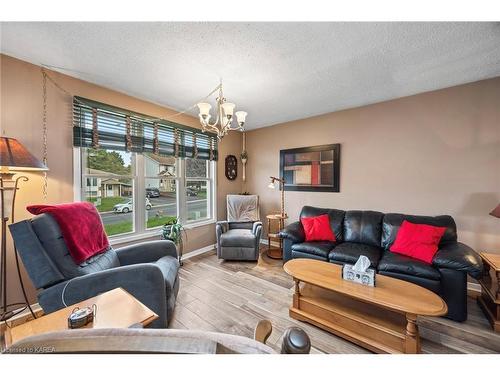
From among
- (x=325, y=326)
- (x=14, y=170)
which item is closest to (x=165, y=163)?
(x=14, y=170)

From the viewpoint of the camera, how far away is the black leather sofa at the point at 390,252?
1764mm

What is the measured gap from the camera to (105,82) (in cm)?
232

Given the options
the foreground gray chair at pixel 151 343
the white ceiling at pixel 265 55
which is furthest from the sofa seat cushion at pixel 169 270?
the white ceiling at pixel 265 55

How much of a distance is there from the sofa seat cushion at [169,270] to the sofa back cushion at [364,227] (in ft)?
7.53

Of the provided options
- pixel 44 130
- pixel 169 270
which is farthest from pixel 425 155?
pixel 44 130

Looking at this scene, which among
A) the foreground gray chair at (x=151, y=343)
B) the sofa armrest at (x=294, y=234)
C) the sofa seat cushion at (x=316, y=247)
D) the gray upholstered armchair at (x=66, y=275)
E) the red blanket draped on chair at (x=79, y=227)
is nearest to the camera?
the foreground gray chair at (x=151, y=343)

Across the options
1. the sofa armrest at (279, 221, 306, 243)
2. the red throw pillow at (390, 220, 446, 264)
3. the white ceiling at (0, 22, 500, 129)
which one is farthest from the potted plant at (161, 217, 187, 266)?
the red throw pillow at (390, 220, 446, 264)

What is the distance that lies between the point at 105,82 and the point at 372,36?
111 inches

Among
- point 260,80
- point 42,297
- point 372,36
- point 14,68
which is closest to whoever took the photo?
point 42,297

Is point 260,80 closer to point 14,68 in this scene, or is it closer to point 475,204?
point 14,68

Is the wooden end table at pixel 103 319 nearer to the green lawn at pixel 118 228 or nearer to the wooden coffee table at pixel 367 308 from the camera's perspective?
the wooden coffee table at pixel 367 308

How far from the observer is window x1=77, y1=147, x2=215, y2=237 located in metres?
2.47

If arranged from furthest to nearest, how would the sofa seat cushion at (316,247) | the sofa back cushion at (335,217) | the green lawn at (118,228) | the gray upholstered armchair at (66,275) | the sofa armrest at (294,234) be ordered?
the sofa back cushion at (335,217) < the sofa armrest at (294,234) < the green lawn at (118,228) < the sofa seat cushion at (316,247) < the gray upholstered armchair at (66,275)

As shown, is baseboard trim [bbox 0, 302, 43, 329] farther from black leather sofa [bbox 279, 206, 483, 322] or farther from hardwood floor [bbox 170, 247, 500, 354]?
black leather sofa [bbox 279, 206, 483, 322]
